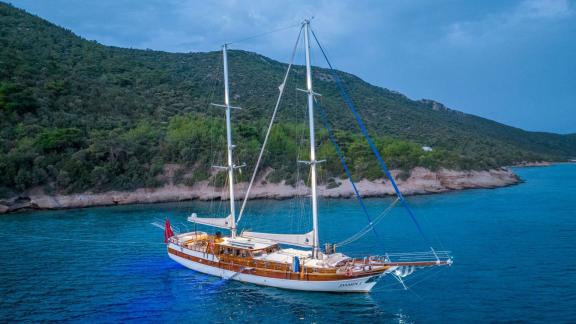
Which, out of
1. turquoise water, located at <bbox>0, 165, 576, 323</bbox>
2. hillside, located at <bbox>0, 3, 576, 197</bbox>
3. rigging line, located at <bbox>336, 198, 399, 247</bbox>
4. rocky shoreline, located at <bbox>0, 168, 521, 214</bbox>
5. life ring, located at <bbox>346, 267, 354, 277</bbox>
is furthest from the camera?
hillside, located at <bbox>0, 3, 576, 197</bbox>

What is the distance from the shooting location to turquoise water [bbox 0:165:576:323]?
17.8 metres

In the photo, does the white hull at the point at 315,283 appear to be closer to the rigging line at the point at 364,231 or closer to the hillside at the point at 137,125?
the rigging line at the point at 364,231

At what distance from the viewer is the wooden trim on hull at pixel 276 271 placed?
1908cm

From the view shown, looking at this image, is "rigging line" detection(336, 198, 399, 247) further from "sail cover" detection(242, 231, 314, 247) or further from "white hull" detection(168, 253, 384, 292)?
"white hull" detection(168, 253, 384, 292)

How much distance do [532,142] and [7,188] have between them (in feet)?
470

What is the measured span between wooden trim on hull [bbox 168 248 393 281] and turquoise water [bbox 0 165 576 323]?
76cm

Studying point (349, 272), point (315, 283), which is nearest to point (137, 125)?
point (315, 283)

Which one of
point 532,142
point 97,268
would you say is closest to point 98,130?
point 97,268

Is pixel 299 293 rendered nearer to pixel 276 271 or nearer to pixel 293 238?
pixel 276 271

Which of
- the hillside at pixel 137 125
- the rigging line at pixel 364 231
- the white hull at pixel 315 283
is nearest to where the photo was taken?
the white hull at pixel 315 283

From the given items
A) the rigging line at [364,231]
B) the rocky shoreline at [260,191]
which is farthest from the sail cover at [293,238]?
the rocky shoreline at [260,191]

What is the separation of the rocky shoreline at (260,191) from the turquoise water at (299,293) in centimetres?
734

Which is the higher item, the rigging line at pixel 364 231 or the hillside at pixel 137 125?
the hillside at pixel 137 125

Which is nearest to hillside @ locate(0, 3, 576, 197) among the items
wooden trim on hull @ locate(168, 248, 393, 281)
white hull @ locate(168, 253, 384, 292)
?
wooden trim on hull @ locate(168, 248, 393, 281)
